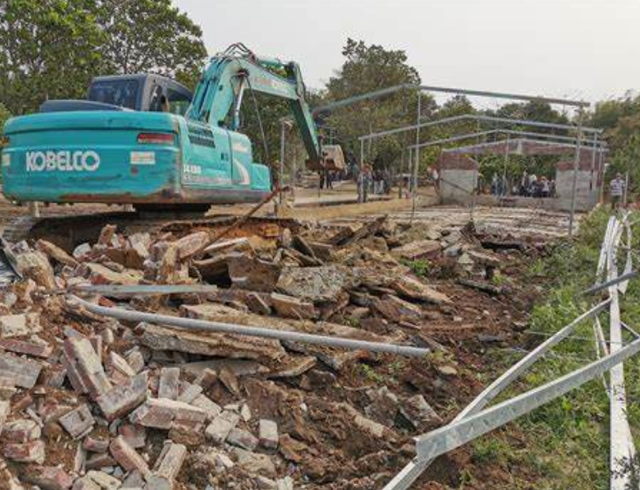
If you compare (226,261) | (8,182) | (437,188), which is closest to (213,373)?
(226,261)

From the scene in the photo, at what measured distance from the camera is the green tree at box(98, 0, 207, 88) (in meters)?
26.4

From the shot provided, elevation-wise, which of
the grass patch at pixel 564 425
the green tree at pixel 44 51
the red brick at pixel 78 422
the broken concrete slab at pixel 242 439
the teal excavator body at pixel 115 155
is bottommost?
the grass patch at pixel 564 425

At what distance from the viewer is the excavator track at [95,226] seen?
8727 millimetres

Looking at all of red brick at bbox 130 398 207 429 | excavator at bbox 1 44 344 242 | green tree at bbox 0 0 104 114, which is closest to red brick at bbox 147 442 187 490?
red brick at bbox 130 398 207 429

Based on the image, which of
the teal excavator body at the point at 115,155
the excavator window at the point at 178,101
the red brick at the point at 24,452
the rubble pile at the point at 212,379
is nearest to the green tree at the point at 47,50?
the excavator window at the point at 178,101

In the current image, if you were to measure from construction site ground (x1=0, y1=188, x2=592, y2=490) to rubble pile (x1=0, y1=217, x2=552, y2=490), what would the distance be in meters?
0.01

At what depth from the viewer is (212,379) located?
4.08m

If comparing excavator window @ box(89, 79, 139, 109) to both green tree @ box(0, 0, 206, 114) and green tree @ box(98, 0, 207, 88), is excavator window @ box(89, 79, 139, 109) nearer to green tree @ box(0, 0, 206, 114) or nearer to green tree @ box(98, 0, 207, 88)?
green tree @ box(0, 0, 206, 114)

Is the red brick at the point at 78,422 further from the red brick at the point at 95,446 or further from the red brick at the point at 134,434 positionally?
the red brick at the point at 134,434

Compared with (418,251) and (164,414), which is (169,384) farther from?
(418,251)

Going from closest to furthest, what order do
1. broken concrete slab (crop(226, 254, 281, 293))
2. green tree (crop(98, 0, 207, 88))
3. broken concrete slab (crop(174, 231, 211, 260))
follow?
broken concrete slab (crop(226, 254, 281, 293))
broken concrete slab (crop(174, 231, 211, 260))
green tree (crop(98, 0, 207, 88))

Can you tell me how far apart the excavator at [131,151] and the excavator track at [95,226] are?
2 centimetres

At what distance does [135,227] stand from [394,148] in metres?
34.4

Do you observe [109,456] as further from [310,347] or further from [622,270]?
[622,270]
